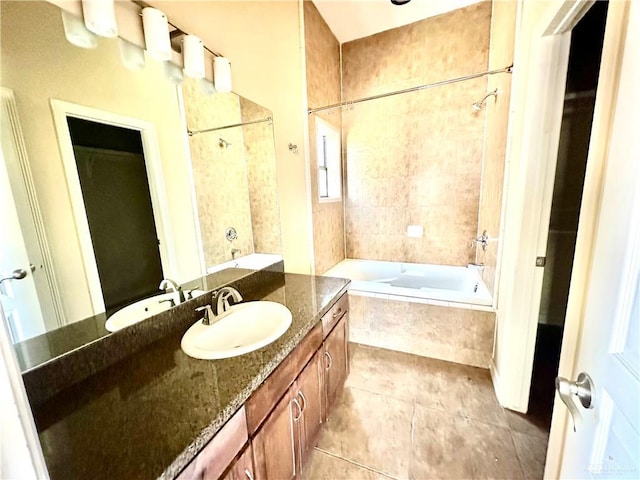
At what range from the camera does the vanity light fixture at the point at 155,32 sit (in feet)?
3.21

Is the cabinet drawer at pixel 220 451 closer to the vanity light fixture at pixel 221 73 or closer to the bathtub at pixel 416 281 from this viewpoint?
the vanity light fixture at pixel 221 73

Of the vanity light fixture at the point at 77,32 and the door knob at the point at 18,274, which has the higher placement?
the vanity light fixture at the point at 77,32

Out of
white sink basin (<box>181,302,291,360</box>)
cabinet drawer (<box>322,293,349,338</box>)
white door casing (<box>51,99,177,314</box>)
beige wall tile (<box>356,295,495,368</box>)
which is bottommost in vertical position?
beige wall tile (<box>356,295,495,368</box>)

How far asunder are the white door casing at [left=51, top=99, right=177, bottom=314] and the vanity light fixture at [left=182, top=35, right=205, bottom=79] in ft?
1.06

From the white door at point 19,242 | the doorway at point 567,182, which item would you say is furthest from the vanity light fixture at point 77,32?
the doorway at point 567,182

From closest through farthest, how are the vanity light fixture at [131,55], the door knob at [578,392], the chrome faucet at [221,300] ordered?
1. the door knob at [578,392]
2. the vanity light fixture at [131,55]
3. the chrome faucet at [221,300]

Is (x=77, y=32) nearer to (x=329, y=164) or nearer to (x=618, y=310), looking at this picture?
(x=618, y=310)

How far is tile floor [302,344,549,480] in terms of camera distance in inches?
52.5

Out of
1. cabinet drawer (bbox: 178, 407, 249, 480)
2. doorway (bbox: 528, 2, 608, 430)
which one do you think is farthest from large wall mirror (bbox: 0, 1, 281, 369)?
doorway (bbox: 528, 2, 608, 430)

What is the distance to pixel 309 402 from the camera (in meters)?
1.27

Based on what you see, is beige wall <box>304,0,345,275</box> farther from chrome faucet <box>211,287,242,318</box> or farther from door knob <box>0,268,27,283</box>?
door knob <box>0,268,27,283</box>

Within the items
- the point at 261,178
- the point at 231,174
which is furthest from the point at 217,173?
the point at 261,178

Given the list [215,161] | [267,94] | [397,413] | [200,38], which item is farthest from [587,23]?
[397,413]

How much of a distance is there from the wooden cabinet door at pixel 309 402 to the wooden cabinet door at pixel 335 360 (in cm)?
10
